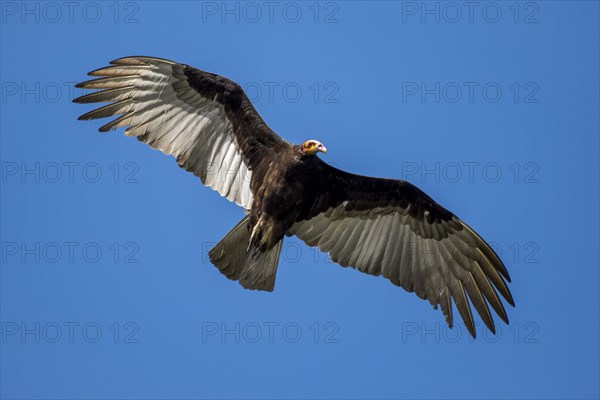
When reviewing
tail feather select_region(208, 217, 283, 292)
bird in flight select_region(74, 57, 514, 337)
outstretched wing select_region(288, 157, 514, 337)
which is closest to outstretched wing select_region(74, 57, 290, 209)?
bird in flight select_region(74, 57, 514, 337)

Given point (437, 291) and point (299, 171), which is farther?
point (437, 291)

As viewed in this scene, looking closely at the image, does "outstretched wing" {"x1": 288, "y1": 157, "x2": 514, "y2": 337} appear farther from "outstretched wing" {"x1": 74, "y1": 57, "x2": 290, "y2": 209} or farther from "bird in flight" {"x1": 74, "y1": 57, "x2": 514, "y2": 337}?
"outstretched wing" {"x1": 74, "y1": 57, "x2": 290, "y2": 209}

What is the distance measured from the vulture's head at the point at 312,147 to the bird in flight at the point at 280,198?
0.01 meters

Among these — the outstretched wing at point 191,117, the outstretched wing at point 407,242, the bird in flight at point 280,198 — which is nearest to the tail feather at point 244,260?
the bird in flight at point 280,198

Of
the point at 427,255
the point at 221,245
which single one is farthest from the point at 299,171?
→ the point at 427,255

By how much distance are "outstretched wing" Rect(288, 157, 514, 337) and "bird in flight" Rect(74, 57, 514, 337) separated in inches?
0.5

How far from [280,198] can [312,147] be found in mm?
789

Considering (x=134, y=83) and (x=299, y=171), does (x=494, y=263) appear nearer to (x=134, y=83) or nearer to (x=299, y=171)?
(x=299, y=171)

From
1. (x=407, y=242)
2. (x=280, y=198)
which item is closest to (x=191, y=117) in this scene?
(x=280, y=198)

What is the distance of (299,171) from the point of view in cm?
1198

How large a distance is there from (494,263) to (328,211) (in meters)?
2.35

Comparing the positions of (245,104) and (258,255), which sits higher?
(245,104)

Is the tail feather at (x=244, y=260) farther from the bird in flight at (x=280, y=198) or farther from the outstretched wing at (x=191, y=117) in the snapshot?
the outstretched wing at (x=191, y=117)

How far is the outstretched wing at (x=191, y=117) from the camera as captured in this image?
1229 cm
